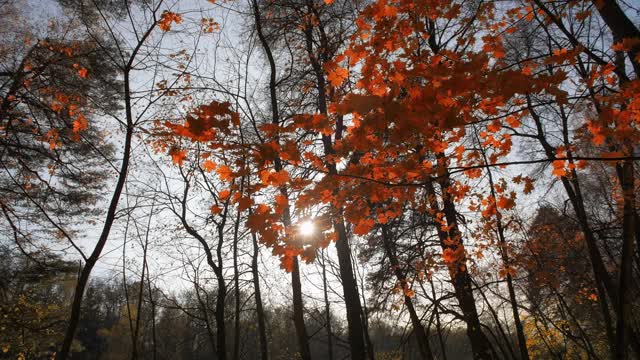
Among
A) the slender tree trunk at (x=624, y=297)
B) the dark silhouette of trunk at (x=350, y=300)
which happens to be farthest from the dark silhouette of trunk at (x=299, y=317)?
the slender tree trunk at (x=624, y=297)

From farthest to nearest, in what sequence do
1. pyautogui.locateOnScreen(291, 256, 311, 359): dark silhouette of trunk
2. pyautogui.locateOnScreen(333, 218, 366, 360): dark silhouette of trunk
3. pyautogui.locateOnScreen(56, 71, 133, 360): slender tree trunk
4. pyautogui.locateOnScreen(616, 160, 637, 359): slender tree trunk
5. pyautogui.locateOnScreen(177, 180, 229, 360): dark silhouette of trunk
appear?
pyautogui.locateOnScreen(177, 180, 229, 360): dark silhouette of trunk < pyautogui.locateOnScreen(333, 218, 366, 360): dark silhouette of trunk < pyautogui.locateOnScreen(291, 256, 311, 359): dark silhouette of trunk < pyautogui.locateOnScreen(56, 71, 133, 360): slender tree trunk < pyautogui.locateOnScreen(616, 160, 637, 359): slender tree trunk

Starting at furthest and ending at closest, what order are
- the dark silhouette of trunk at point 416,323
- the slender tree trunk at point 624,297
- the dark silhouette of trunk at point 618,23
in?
the dark silhouette of trunk at point 416,323
the dark silhouette of trunk at point 618,23
the slender tree trunk at point 624,297

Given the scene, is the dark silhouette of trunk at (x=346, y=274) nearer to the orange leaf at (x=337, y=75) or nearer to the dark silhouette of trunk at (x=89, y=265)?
the orange leaf at (x=337, y=75)

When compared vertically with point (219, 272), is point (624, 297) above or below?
below

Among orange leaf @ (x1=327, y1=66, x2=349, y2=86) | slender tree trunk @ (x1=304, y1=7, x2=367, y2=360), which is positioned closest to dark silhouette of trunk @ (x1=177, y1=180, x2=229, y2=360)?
slender tree trunk @ (x1=304, y1=7, x2=367, y2=360)

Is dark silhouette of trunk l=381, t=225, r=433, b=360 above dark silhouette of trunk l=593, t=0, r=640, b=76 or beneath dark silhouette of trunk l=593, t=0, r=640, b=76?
beneath

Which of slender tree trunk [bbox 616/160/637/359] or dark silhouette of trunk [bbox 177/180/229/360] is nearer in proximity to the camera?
slender tree trunk [bbox 616/160/637/359]

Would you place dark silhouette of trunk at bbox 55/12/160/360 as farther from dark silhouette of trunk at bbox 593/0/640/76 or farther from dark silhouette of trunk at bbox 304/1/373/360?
dark silhouette of trunk at bbox 593/0/640/76

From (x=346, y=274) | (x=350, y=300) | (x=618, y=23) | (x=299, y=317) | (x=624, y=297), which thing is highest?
(x=618, y=23)

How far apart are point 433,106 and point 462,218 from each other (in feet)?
21.1

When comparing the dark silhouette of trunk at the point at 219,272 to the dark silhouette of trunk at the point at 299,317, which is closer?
the dark silhouette of trunk at the point at 299,317

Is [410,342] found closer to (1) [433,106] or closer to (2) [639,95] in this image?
(1) [433,106]

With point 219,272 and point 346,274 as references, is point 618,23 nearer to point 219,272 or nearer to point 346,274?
point 346,274

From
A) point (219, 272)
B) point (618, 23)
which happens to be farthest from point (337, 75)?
point (219, 272)
